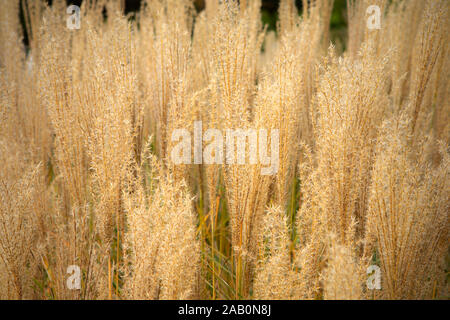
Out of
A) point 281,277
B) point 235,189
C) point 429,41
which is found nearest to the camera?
point 281,277

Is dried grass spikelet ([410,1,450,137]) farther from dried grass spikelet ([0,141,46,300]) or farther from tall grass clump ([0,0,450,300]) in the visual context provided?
dried grass spikelet ([0,141,46,300])

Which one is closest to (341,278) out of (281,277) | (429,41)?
(281,277)

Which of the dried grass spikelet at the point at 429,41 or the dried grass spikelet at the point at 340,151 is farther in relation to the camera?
the dried grass spikelet at the point at 429,41

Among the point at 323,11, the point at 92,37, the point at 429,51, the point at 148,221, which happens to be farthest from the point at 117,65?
the point at 323,11

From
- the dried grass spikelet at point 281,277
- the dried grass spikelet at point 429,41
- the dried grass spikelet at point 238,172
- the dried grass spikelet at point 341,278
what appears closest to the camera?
the dried grass spikelet at point 341,278

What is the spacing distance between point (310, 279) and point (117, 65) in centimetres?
115

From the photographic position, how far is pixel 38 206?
4.76 ft

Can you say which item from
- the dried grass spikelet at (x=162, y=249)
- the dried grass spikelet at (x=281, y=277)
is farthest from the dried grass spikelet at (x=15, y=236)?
the dried grass spikelet at (x=281, y=277)

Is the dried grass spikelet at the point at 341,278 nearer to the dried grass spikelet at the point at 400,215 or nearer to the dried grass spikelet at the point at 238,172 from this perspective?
the dried grass spikelet at the point at 400,215

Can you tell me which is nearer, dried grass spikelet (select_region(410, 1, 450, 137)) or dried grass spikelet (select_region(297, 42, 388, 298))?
dried grass spikelet (select_region(297, 42, 388, 298))

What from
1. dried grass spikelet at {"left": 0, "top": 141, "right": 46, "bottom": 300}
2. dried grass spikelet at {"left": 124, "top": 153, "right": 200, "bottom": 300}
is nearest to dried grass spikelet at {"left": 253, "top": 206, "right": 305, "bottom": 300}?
dried grass spikelet at {"left": 124, "top": 153, "right": 200, "bottom": 300}

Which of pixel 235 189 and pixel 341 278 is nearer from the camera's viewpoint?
pixel 341 278

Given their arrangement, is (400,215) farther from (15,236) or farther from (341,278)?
(15,236)
